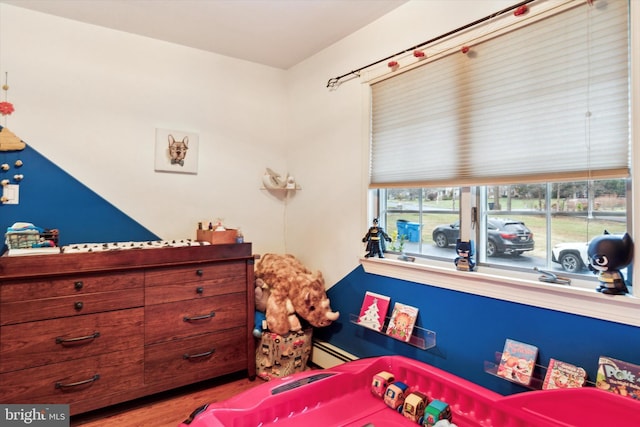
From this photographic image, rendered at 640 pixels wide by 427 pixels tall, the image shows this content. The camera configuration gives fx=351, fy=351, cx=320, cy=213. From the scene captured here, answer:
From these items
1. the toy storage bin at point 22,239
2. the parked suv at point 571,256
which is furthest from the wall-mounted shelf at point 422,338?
the toy storage bin at point 22,239

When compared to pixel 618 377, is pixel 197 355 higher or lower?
lower

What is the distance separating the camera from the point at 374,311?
88.6 inches

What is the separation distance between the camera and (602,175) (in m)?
1.34

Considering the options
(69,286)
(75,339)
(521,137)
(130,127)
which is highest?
(130,127)

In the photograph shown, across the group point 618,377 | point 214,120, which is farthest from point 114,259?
point 618,377

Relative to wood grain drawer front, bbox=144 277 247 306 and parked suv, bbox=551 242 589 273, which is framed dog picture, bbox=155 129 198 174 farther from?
parked suv, bbox=551 242 589 273

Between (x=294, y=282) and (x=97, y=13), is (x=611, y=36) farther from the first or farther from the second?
(x=97, y=13)

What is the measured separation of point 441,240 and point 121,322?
76.7 inches

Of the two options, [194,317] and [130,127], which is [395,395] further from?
[130,127]

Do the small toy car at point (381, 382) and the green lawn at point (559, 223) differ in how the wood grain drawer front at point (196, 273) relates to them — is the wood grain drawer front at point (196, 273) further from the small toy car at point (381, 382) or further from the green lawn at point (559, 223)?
the green lawn at point (559, 223)

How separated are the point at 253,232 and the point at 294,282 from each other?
780 millimetres

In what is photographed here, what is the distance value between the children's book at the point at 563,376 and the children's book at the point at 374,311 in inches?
36.1

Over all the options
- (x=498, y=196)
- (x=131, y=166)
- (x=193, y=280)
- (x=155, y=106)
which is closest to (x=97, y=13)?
(x=155, y=106)

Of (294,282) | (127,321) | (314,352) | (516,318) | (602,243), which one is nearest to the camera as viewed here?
(602,243)
